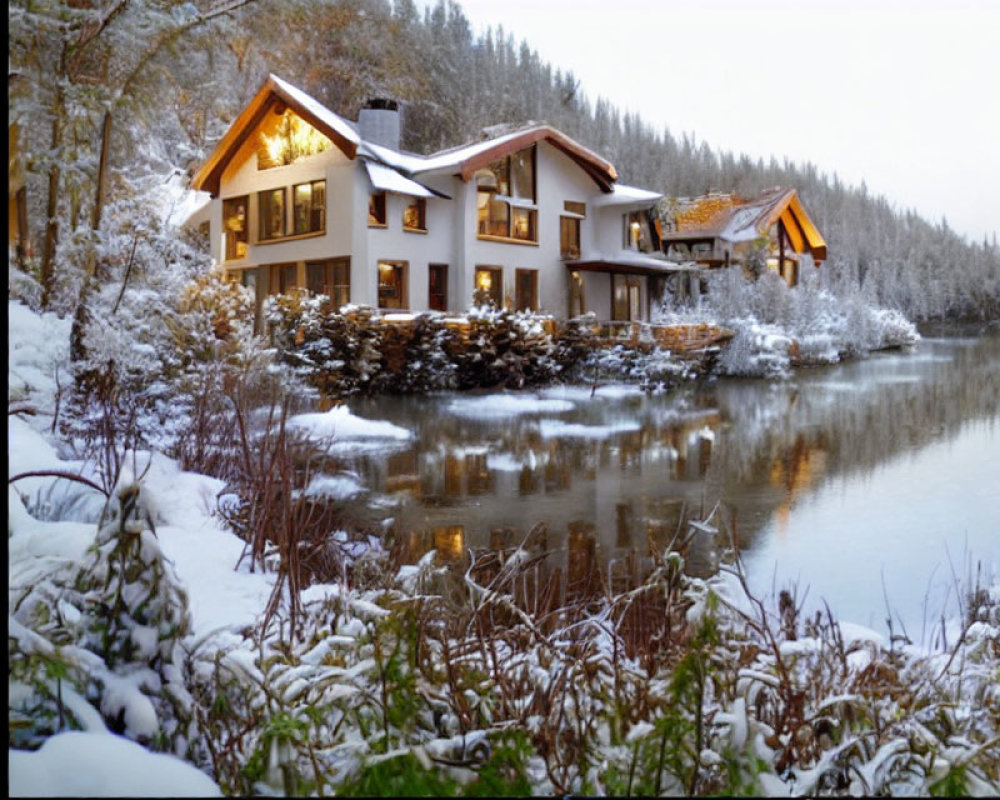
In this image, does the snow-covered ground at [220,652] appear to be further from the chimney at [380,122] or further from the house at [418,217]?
the chimney at [380,122]

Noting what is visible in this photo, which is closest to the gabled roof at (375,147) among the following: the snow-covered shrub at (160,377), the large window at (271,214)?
the large window at (271,214)

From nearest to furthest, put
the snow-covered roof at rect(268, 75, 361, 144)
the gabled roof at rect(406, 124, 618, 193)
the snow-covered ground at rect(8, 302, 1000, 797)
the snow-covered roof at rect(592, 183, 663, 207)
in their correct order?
the snow-covered ground at rect(8, 302, 1000, 797), the snow-covered roof at rect(268, 75, 361, 144), the gabled roof at rect(406, 124, 618, 193), the snow-covered roof at rect(592, 183, 663, 207)

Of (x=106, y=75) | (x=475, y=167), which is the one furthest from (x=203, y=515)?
(x=475, y=167)

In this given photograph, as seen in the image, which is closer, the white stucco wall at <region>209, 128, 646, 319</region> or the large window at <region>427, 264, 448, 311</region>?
the white stucco wall at <region>209, 128, 646, 319</region>

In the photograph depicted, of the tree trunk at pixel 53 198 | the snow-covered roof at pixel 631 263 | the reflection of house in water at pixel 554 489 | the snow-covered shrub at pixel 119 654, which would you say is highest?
the snow-covered roof at pixel 631 263

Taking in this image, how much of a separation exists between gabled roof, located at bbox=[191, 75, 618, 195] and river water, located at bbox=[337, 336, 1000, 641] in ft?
6.14

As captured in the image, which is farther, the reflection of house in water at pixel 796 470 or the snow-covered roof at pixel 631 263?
the snow-covered roof at pixel 631 263

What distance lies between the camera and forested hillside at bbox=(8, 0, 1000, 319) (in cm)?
266

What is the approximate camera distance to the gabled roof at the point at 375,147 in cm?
493

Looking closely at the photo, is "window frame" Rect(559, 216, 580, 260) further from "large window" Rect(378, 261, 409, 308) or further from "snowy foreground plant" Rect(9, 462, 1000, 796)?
"snowy foreground plant" Rect(9, 462, 1000, 796)

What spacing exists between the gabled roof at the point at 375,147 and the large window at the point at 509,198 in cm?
50

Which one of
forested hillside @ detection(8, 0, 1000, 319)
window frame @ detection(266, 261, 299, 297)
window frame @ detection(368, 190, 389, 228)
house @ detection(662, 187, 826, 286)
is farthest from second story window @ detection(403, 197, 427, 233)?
house @ detection(662, 187, 826, 286)

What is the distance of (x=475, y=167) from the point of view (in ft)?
32.6

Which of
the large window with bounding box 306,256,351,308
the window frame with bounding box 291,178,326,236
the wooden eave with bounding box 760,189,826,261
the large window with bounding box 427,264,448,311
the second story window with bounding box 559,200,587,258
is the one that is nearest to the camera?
the window frame with bounding box 291,178,326,236
